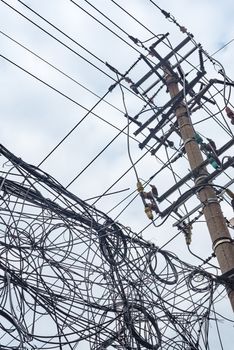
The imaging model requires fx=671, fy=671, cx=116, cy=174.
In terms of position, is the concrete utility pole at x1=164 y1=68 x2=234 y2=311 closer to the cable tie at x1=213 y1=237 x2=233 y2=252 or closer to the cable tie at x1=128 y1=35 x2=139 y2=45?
the cable tie at x1=213 y1=237 x2=233 y2=252

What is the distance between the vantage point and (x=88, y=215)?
759 cm

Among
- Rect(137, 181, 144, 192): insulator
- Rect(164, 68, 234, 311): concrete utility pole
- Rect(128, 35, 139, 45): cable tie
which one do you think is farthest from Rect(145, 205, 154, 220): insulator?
Rect(128, 35, 139, 45): cable tie

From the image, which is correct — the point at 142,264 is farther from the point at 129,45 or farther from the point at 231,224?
the point at 129,45

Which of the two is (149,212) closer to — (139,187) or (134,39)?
(139,187)

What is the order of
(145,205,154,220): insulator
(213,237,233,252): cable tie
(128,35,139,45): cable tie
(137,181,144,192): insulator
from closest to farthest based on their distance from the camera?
(213,237,233,252): cable tie, (145,205,154,220): insulator, (137,181,144,192): insulator, (128,35,139,45): cable tie

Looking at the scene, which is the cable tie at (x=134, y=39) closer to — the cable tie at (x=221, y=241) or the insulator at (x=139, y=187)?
the insulator at (x=139, y=187)

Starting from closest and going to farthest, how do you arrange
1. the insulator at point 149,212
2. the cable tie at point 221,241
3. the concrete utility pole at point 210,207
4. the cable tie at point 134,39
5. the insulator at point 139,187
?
1. the concrete utility pole at point 210,207
2. the cable tie at point 221,241
3. the insulator at point 149,212
4. the insulator at point 139,187
5. the cable tie at point 134,39

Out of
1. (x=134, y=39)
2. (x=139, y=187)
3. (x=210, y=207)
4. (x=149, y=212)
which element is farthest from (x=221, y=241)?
(x=134, y=39)

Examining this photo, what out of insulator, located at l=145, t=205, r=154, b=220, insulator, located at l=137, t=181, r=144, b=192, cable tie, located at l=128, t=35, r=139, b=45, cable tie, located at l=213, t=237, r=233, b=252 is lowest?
cable tie, located at l=213, t=237, r=233, b=252

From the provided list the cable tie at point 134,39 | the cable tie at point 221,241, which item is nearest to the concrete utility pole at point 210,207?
the cable tie at point 221,241

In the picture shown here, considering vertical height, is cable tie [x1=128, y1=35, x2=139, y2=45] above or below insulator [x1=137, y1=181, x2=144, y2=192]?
above

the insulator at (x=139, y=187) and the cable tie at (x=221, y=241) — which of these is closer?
the cable tie at (x=221, y=241)

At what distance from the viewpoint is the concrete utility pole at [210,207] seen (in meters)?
7.45

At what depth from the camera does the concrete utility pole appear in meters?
7.45
